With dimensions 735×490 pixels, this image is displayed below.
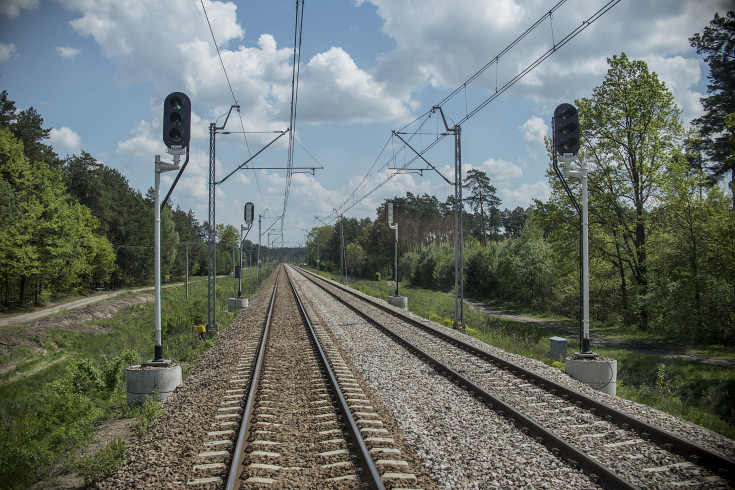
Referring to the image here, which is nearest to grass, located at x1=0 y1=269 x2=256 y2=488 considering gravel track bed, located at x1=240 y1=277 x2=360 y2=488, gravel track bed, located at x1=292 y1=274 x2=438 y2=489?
gravel track bed, located at x1=240 y1=277 x2=360 y2=488

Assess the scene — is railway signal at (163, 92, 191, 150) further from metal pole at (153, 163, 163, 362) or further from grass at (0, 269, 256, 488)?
grass at (0, 269, 256, 488)

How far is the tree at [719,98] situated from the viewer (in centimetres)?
1638

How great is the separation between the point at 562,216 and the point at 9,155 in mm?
34136

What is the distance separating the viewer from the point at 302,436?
6.73 m

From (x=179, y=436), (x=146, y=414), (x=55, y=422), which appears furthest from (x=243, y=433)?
(x=55, y=422)

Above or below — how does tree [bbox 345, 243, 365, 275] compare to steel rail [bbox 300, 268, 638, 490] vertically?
above

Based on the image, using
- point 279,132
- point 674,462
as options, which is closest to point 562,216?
point 279,132

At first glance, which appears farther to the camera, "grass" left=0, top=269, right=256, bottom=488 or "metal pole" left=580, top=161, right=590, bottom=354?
"metal pole" left=580, top=161, right=590, bottom=354

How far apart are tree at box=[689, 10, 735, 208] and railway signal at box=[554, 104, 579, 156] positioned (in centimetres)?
740

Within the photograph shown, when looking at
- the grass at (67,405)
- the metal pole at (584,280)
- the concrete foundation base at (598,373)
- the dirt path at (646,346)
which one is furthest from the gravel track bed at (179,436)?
the dirt path at (646,346)

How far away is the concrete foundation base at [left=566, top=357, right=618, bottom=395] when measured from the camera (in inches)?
381

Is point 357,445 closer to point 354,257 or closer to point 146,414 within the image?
point 146,414

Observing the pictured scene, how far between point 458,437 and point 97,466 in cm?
441

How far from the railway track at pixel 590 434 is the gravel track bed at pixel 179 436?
415cm
